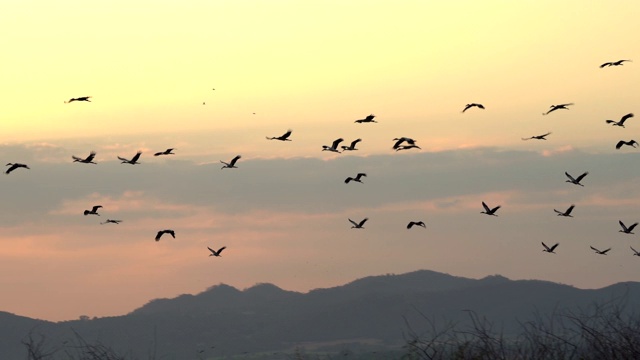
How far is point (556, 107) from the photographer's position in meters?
70.4

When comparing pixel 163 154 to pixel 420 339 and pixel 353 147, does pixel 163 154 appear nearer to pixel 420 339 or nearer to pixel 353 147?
pixel 353 147

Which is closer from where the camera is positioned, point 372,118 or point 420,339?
point 420,339

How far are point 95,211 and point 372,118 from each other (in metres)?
18.0

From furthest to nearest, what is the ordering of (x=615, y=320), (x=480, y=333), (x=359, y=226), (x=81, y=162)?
(x=359, y=226)
(x=81, y=162)
(x=615, y=320)
(x=480, y=333)

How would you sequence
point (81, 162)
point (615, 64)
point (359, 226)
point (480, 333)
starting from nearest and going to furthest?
point (480, 333) → point (615, 64) → point (81, 162) → point (359, 226)

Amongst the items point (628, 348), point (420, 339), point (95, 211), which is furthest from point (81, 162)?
point (628, 348)

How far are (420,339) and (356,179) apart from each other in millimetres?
35716

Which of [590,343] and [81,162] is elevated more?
[81,162]

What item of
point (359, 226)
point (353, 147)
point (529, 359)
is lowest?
point (529, 359)

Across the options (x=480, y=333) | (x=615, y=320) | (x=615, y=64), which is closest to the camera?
(x=480, y=333)

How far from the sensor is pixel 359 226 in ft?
251

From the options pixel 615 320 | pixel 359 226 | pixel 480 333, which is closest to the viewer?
pixel 480 333

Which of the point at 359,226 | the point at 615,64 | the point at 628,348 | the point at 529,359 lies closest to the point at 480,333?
the point at 529,359

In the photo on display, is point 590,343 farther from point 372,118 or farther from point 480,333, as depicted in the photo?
point 372,118
